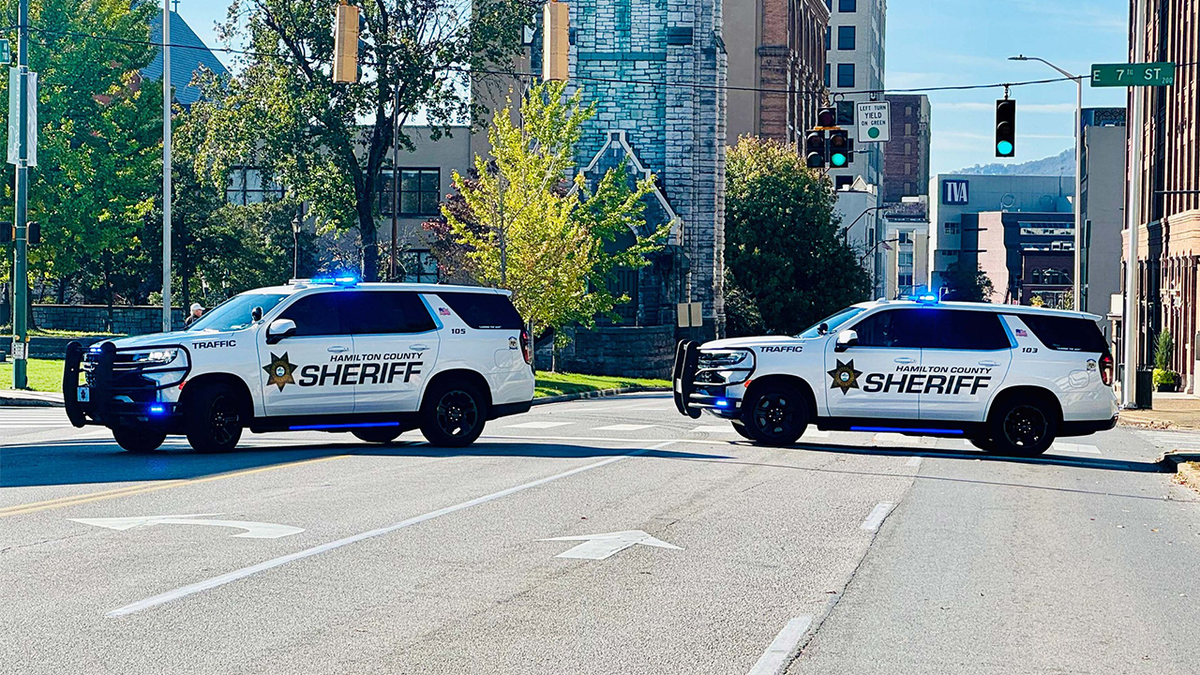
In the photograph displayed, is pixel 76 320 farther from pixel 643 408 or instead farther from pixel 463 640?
pixel 463 640

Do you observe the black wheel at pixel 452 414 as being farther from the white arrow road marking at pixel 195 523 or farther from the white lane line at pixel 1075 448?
the white lane line at pixel 1075 448

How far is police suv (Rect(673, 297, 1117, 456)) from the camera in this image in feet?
67.2

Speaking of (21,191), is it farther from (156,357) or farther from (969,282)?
(969,282)

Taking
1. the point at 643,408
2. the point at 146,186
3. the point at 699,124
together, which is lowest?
the point at 643,408

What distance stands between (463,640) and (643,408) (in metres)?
26.7

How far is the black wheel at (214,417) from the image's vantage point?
17.5 meters

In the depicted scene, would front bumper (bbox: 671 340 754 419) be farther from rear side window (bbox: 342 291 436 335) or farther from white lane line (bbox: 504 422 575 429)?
white lane line (bbox: 504 422 575 429)

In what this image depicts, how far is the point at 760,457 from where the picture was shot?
18859 millimetres

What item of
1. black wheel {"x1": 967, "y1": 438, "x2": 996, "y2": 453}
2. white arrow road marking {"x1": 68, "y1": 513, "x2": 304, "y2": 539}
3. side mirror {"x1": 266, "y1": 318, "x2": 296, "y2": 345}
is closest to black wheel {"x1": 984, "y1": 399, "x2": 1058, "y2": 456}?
black wheel {"x1": 967, "y1": 438, "x2": 996, "y2": 453}

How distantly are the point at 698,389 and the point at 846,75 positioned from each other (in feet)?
469

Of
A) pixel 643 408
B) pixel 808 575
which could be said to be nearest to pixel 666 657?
pixel 808 575

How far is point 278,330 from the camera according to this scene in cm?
1800

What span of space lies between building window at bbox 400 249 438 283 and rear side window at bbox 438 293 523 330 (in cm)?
5389

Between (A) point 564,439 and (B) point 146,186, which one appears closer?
(A) point 564,439
